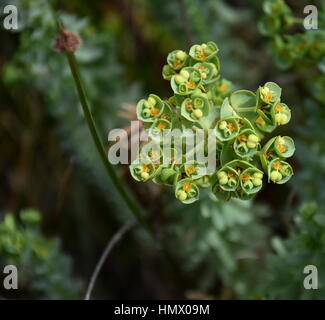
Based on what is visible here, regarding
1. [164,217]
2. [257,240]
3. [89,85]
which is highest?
[89,85]

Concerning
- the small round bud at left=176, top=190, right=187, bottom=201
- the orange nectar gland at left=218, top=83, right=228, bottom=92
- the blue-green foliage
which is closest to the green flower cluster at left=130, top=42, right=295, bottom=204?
the small round bud at left=176, top=190, right=187, bottom=201

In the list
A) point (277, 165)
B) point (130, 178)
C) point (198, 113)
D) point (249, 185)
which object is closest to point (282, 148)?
point (277, 165)

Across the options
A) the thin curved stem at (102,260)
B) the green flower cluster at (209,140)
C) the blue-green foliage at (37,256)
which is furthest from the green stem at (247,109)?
the blue-green foliage at (37,256)

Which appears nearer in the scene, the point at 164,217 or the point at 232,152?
the point at 232,152

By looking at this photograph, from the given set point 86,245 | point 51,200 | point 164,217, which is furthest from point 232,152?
point 51,200

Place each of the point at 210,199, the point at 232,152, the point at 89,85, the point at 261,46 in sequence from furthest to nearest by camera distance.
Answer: the point at 261,46 < the point at 89,85 < the point at 210,199 < the point at 232,152

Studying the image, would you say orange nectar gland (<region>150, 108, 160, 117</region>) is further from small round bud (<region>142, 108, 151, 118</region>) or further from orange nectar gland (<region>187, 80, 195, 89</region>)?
orange nectar gland (<region>187, 80, 195, 89</region>)
